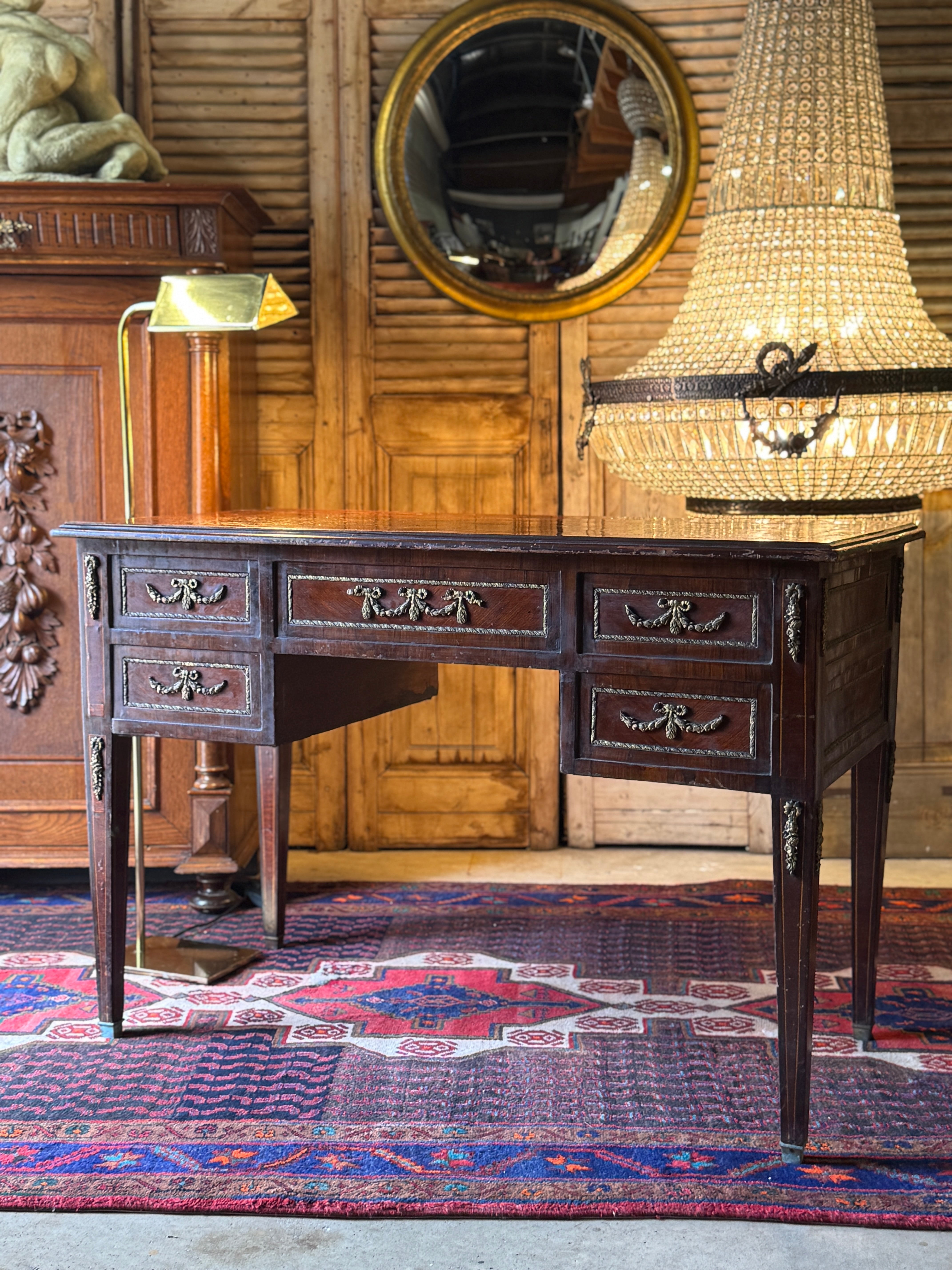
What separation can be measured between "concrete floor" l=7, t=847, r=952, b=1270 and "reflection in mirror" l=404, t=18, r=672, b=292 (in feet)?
9.47

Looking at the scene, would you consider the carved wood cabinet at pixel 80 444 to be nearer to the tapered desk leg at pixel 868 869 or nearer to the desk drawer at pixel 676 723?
the desk drawer at pixel 676 723

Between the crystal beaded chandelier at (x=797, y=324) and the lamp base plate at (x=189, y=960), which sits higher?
the crystal beaded chandelier at (x=797, y=324)

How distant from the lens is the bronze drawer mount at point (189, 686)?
2.61 metres

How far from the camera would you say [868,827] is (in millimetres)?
2648

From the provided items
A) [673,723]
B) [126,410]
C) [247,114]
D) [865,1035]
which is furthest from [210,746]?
[247,114]

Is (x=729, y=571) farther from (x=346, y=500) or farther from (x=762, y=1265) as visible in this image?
(x=346, y=500)

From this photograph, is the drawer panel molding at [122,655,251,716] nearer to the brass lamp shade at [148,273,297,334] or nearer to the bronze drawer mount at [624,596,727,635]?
the brass lamp shade at [148,273,297,334]

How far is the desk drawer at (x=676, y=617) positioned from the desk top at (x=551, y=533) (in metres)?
0.07

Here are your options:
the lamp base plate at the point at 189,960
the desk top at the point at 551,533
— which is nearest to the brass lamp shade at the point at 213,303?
the desk top at the point at 551,533

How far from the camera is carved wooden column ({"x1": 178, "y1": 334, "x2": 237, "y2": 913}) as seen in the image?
3477 millimetres

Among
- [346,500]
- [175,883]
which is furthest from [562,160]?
[175,883]

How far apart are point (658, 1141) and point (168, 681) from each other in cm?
129

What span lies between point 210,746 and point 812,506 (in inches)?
68.6

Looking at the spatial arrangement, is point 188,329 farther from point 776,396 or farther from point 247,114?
point 247,114
